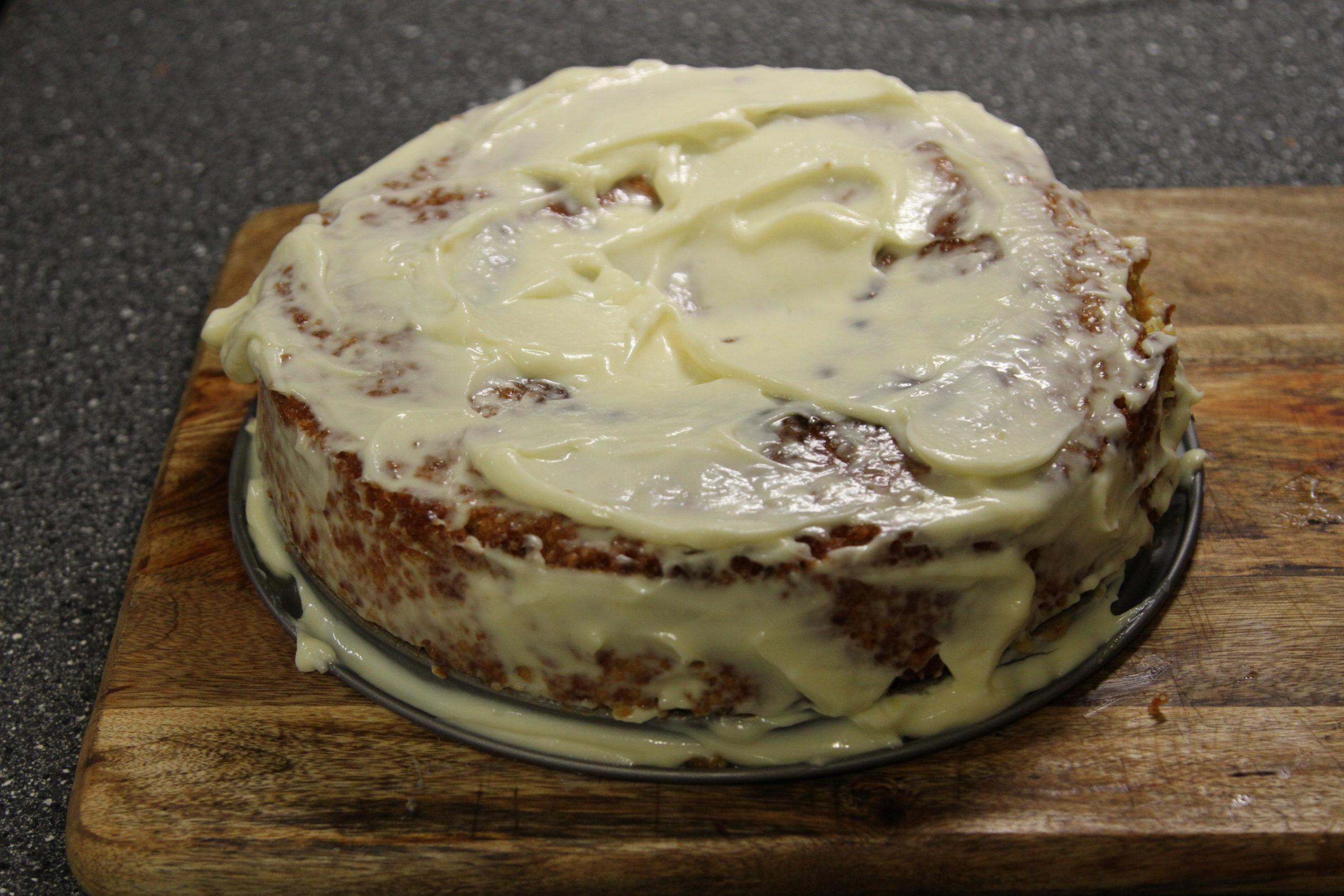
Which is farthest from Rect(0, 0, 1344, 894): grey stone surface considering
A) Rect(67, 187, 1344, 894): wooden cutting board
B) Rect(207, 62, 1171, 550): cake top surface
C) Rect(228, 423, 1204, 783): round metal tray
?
Rect(207, 62, 1171, 550): cake top surface

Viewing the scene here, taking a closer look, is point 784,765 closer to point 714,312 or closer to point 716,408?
point 716,408

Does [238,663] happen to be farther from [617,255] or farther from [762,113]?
[762,113]

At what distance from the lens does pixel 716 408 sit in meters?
1.64

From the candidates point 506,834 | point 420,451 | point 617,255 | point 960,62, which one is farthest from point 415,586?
point 960,62

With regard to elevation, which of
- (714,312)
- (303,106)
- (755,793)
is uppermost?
(714,312)

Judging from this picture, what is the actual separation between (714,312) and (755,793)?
2.30 ft

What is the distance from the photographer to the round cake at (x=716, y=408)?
4.99 feet

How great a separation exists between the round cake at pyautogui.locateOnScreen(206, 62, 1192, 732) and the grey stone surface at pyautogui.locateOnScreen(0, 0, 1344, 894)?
85cm

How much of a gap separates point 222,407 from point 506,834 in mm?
1085

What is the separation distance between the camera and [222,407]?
2.27 m

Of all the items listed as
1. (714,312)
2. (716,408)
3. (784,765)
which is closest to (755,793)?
(784,765)

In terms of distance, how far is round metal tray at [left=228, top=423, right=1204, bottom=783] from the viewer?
159 centimetres

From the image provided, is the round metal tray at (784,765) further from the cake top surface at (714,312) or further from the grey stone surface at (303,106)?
the grey stone surface at (303,106)

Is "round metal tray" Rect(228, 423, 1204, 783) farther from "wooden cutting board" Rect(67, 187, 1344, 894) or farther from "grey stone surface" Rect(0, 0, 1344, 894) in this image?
"grey stone surface" Rect(0, 0, 1344, 894)
